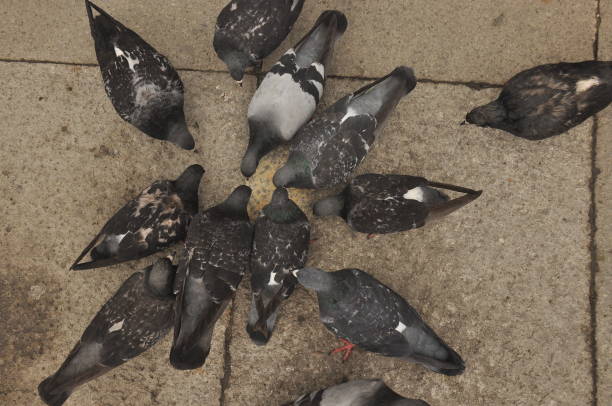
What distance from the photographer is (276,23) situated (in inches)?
121

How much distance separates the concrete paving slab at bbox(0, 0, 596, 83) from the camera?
344 cm

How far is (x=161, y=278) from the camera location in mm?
2914

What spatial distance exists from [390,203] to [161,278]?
1461mm

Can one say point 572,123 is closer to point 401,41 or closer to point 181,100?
point 401,41

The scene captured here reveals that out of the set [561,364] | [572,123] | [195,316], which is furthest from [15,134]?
[561,364]

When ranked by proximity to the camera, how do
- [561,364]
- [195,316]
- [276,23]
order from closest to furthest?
[195,316], [276,23], [561,364]

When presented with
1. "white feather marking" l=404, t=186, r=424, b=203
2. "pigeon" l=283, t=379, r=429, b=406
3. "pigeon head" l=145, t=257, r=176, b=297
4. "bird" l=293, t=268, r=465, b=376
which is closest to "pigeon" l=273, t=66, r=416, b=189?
"white feather marking" l=404, t=186, r=424, b=203

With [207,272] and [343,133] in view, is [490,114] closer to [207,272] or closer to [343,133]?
[343,133]

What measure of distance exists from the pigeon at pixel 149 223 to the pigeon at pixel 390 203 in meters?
0.87

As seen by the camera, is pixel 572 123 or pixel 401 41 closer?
pixel 572 123

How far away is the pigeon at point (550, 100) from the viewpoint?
291 cm

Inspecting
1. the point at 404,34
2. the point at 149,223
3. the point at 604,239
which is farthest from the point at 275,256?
the point at 604,239

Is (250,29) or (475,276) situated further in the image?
(475,276)

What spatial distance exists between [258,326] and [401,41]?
88.0 inches
